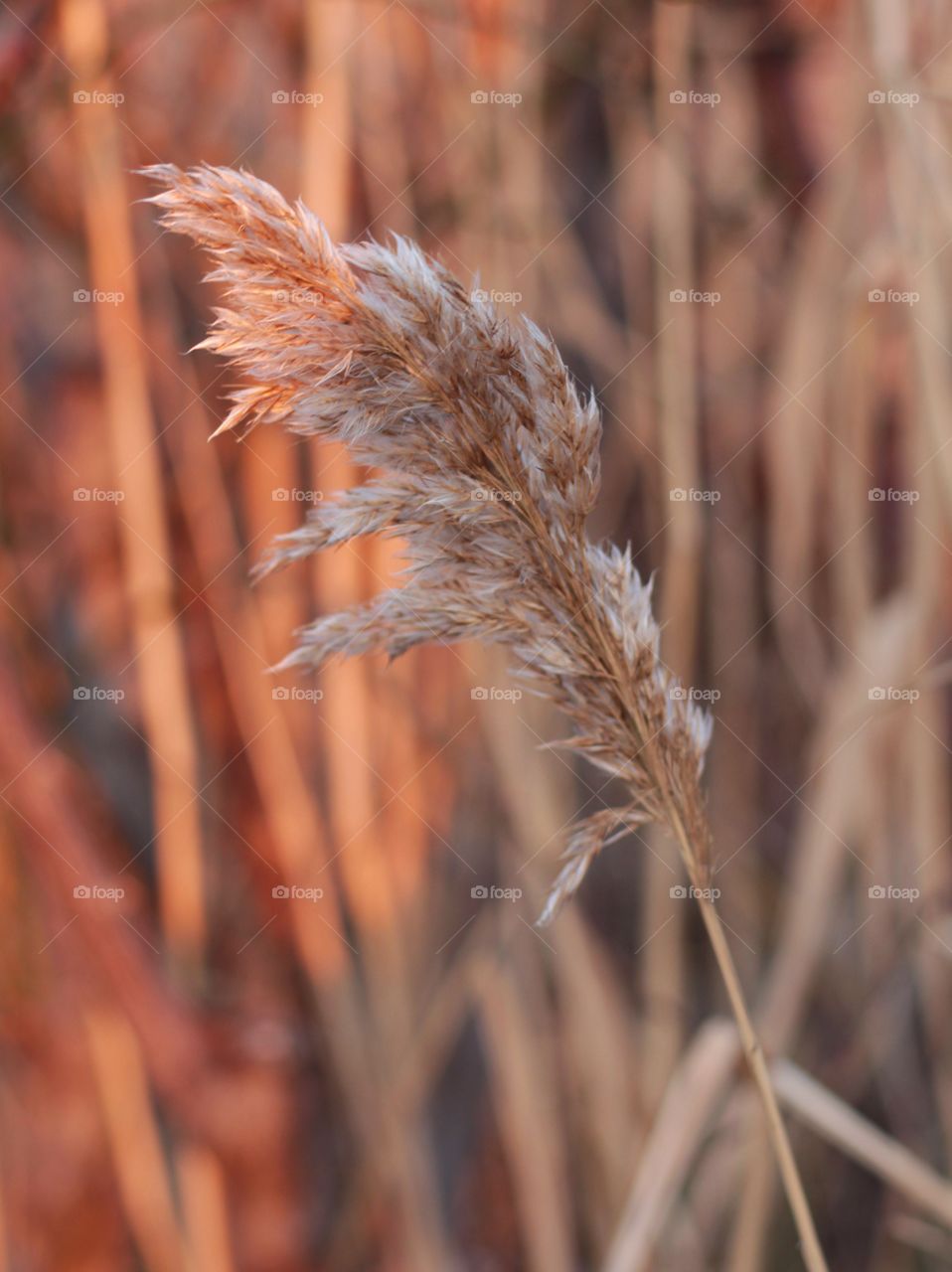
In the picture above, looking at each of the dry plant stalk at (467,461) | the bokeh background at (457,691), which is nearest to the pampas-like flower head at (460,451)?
the dry plant stalk at (467,461)

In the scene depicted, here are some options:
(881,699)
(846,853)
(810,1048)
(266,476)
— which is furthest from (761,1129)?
(266,476)

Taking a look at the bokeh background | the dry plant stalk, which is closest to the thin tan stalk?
the dry plant stalk

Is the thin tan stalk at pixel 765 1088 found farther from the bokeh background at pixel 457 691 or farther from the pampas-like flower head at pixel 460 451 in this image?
the bokeh background at pixel 457 691

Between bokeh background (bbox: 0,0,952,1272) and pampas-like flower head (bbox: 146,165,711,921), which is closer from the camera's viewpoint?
pampas-like flower head (bbox: 146,165,711,921)

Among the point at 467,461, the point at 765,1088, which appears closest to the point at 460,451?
the point at 467,461

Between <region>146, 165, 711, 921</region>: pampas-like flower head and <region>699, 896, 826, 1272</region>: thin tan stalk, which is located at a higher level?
<region>146, 165, 711, 921</region>: pampas-like flower head

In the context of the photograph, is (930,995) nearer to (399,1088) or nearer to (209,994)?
(399,1088)

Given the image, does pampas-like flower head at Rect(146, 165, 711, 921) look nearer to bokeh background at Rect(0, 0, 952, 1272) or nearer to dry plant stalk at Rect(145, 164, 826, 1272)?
dry plant stalk at Rect(145, 164, 826, 1272)
